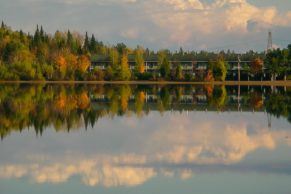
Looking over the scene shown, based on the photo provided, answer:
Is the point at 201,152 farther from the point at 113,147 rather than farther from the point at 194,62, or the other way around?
the point at 194,62

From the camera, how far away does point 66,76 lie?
343 ft

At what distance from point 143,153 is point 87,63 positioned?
305 ft

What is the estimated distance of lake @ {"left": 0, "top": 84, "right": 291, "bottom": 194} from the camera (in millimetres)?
14055

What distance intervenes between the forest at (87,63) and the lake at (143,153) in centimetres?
6454

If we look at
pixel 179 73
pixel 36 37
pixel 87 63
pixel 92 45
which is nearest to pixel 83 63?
pixel 87 63

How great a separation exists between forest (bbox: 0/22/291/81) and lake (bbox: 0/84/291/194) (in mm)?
64536

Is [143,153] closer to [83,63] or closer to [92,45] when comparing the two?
[83,63]

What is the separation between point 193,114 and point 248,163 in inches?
720

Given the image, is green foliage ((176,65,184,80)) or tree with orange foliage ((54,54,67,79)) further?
tree with orange foliage ((54,54,67,79))

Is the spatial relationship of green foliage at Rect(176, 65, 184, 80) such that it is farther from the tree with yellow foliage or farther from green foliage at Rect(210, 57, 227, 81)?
the tree with yellow foliage

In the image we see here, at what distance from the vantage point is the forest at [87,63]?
97.8 metres

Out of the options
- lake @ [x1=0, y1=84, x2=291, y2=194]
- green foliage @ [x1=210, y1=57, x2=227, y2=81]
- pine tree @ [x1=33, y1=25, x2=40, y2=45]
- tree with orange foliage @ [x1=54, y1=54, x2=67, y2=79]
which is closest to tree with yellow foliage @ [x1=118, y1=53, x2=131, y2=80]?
tree with orange foliage @ [x1=54, y1=54, x2=67, y2=79]

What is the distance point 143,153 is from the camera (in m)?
19.1

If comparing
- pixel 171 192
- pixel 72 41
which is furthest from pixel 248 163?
pixel 72 41
